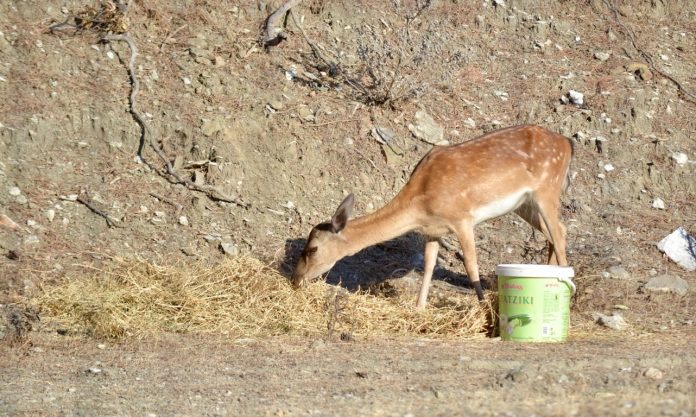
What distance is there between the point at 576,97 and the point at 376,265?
14.5 ft

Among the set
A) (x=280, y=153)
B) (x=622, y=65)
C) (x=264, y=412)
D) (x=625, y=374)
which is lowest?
(x=264, y=412)

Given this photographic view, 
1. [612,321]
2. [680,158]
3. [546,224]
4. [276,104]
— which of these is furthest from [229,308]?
[680,158]

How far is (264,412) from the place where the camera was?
6.08 metres

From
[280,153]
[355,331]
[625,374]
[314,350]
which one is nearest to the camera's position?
[625,374]

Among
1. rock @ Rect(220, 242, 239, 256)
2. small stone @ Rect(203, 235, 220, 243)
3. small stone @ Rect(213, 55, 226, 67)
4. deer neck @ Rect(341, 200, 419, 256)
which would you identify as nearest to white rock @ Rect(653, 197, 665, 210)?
deer neck @ Rect(341, 200, 419, 256)

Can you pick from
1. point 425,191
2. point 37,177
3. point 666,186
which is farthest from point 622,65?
point 37,177

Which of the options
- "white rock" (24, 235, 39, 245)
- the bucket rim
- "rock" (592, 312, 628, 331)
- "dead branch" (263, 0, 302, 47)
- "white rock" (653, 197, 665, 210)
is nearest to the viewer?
the bucket rim

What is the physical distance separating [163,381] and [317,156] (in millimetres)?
5438

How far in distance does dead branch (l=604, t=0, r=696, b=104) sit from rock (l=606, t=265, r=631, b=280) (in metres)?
4.32

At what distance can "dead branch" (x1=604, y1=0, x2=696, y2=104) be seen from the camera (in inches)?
558

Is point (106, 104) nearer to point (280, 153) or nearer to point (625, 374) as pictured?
point (280, 153)

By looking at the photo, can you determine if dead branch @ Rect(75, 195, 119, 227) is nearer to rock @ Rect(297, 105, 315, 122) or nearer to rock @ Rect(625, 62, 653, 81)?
rock @ Rect(297, 105, 315, 122)

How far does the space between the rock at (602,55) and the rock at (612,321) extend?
620cm

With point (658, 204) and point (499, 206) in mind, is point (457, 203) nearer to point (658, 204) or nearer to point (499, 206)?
point (499, 206)
